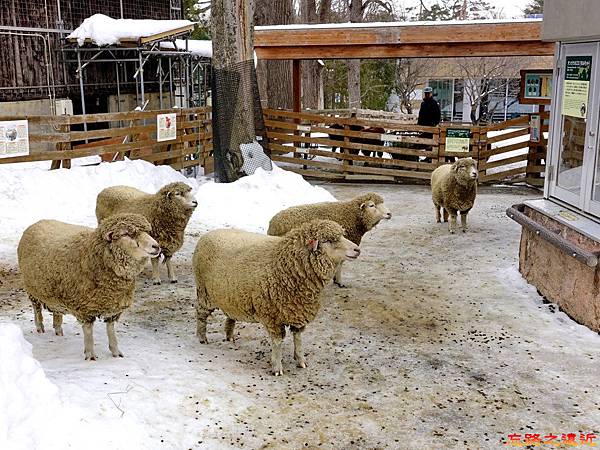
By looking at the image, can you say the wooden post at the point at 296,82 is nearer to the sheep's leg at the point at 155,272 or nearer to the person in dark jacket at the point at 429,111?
the person in dark jacket at the point at 429,111

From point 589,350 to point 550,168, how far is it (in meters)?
2.84

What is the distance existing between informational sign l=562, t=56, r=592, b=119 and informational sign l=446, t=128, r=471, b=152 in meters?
7.16

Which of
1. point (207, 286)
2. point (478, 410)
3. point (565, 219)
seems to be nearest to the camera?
point (478, 410)

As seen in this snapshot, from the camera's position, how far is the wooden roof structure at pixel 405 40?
46.3ft

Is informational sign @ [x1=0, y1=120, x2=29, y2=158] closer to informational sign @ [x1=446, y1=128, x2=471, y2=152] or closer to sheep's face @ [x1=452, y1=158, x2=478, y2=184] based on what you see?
sheep's face @ [x1=452, y1=158, x2=478, y2=184]

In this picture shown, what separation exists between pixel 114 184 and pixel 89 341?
22.0 feet

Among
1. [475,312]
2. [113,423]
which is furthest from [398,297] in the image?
[113,423]

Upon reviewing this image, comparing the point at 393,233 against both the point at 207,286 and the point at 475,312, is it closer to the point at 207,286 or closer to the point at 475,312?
the point at 475,312

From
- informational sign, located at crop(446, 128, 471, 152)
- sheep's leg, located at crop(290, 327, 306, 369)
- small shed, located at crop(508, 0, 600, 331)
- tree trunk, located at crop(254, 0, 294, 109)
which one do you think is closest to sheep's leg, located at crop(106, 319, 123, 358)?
sheep's leg, located at crop(290, 327, 306, 369)

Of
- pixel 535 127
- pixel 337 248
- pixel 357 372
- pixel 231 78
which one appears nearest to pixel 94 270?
pixel 337 248

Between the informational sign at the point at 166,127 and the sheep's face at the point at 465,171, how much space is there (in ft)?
21.5

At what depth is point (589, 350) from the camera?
6.08 meters

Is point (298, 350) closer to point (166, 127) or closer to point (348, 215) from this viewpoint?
point (348, 215)

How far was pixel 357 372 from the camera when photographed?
5613 millimetres
